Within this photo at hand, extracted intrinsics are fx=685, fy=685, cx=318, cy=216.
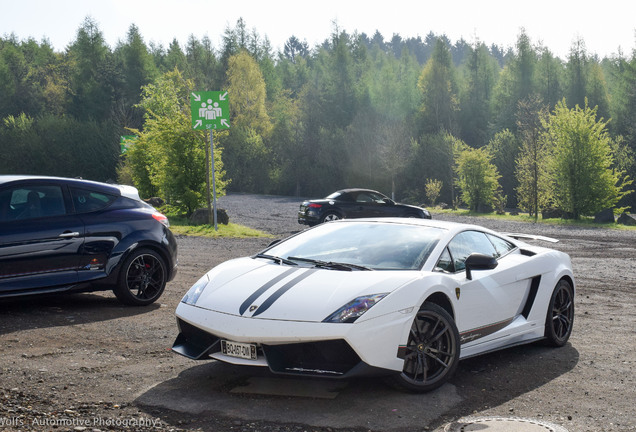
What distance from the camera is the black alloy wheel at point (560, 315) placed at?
709 centimetres

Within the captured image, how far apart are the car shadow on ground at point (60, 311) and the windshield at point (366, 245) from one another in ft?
9.44

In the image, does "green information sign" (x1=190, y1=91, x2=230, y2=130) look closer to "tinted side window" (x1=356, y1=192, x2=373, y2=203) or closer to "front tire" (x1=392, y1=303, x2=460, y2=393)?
"tinted side window" (x1=356, y1=192, x2=373, y2=203)

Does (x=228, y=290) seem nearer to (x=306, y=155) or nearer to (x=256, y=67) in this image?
(x=306, y=155)

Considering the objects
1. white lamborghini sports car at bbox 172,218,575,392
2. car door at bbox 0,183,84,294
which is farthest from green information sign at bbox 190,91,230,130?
white lamborghini sports car at bbox 172,218,575,392

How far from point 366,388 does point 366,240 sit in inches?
55.0

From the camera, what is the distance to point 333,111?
83.5 metres

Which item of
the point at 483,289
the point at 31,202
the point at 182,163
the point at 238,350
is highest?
the point at 182,163

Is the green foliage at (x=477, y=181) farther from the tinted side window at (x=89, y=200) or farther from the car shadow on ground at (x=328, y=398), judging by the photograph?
the car shadow on ground at (x=328, y=398)

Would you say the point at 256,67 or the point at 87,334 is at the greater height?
the point at 256,67

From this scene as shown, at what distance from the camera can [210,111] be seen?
22.8m

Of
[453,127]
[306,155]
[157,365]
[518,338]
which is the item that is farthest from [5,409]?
[453,127]

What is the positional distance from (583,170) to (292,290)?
36041 mm

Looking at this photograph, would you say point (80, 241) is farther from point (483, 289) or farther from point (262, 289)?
point (483, 289)

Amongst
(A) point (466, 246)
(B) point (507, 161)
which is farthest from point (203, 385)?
(B) point (507, 161)
